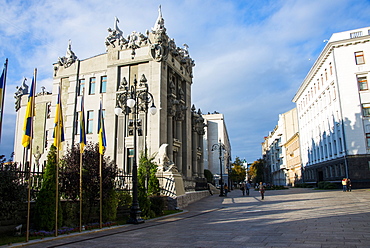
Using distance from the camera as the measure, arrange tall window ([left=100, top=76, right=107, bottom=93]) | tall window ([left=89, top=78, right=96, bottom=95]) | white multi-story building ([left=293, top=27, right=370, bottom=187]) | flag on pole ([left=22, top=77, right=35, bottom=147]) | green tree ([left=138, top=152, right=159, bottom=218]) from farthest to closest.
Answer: white multi-story building ([left=293, top=27, right=370, bottom=187]) → tall window ([left=89, top=78, right=96, bottom=95]) → tall window ([left=100, top=76, right=107, bottom=93]) → green tree ([left=138, top=152, right=159, bottom=218]) → flag on pole ([left=22, top=77, right=35, bottom=147])

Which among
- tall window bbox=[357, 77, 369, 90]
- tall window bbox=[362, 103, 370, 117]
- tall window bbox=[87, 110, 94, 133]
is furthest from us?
tall window bbox=[357, 77, 369, 90]

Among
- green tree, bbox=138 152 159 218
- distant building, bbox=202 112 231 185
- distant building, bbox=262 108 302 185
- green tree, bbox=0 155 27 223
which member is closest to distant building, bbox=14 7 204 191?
green tree, bbox=138 152 159 218

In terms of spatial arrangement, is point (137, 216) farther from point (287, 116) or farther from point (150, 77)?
point (287, 116)

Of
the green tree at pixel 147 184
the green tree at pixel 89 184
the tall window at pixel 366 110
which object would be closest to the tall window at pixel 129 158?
the green tree at pixel 147 184

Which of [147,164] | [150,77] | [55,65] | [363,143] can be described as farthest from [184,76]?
[363,143]

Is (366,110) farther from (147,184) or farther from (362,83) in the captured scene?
(147,184)

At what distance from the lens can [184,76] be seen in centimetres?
3772

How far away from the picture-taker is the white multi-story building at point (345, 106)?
39263mm

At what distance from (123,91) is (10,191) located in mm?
21411

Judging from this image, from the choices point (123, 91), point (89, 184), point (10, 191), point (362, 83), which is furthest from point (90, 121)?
point (362, 83)

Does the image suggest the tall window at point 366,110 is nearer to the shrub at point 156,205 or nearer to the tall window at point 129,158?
the tall window at point 129,158

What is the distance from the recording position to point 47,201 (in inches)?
472

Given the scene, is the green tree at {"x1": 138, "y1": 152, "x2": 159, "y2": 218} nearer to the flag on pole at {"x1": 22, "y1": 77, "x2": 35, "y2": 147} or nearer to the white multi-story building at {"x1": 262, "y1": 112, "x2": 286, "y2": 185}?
the flag on pole at {"x1": 22, "y1": 77, "x2": 35, "y2": 147}

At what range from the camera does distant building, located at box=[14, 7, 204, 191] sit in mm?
30422
